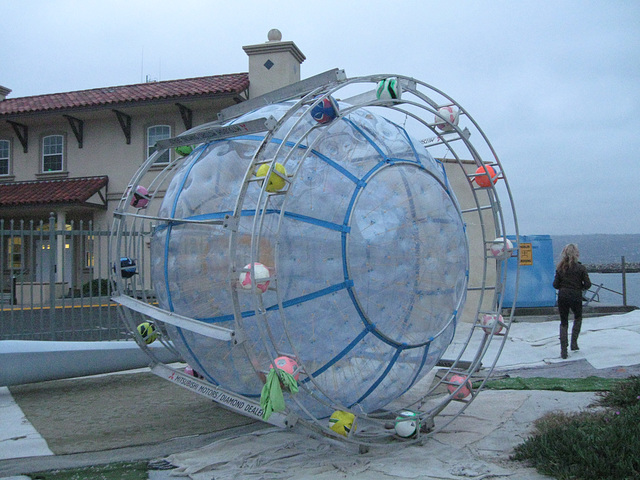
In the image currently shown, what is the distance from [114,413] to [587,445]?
4.19 metres

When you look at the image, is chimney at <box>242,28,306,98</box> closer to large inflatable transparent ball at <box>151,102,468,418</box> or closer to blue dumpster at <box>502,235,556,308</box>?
blue dumpster at <box>502,235,556,308</box>

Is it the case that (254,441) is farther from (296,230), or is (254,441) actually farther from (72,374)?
(72,374)

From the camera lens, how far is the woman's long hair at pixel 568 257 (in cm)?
820

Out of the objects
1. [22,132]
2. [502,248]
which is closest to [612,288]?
[22,132]

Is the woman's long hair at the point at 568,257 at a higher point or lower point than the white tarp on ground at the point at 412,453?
higher

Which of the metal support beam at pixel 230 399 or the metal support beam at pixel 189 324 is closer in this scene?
the metal support beam at pixel 189 324

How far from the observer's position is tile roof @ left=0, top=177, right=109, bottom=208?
17.5 meters

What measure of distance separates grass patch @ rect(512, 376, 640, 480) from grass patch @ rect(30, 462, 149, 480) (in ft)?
8.58

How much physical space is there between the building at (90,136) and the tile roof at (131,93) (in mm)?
33

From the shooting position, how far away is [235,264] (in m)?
3.55

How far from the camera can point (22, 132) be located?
1988 cm

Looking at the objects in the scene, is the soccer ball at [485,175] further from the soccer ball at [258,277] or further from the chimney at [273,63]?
the chimney at [273,63]

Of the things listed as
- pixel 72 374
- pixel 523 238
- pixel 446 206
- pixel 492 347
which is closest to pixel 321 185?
pixel 446 206

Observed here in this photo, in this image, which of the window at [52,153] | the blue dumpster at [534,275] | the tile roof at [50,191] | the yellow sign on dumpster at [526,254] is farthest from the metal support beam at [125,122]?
the yellow sign on dumpster at [526,254]
